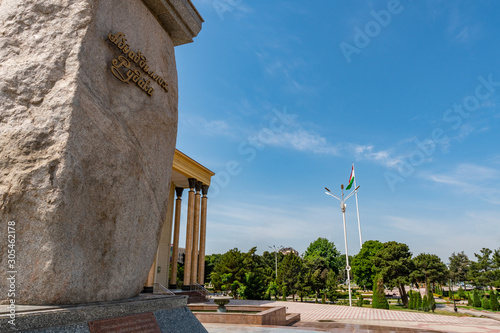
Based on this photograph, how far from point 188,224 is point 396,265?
25019 millimetres

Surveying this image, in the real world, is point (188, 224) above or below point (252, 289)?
above

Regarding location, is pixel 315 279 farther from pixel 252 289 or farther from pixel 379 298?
pixel 379 298

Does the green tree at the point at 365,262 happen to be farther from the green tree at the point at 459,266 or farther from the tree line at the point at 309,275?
the green tree at the point at 459,266

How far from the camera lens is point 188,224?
2295 centimetres

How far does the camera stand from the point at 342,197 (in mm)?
26938

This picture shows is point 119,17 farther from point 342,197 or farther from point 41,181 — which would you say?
point 342,197

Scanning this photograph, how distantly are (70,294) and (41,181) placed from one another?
126 cm

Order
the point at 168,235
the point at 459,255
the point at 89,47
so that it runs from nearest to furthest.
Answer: the point at 89,47 < the point at 168,235 < the point at 459,255

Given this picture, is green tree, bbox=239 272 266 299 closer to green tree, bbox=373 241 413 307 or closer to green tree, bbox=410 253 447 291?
green tree, bbox=373 241 413 307

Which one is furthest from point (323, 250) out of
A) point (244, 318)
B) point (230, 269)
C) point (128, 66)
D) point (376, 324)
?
point (128, 66)

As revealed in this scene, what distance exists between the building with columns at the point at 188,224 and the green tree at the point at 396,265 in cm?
2244

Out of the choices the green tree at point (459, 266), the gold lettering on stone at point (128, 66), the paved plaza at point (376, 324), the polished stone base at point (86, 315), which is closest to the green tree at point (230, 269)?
the paved plaza at point (376, 324)

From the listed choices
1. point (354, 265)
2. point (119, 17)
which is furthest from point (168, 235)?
point (354, 265)

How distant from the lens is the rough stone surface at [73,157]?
10.8 feet
